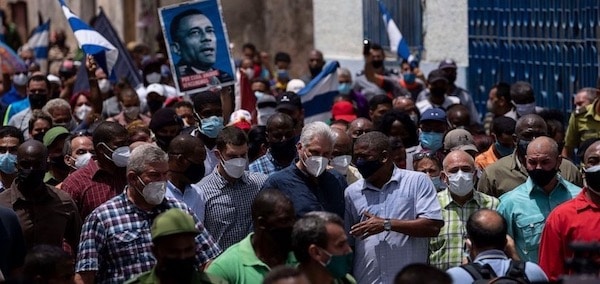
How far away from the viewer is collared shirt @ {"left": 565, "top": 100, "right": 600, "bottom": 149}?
46.6 ft

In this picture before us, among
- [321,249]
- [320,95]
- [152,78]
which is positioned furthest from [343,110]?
[321,249]

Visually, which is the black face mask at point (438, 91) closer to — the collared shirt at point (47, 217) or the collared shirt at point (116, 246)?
the collared shirt at point (47, 217)

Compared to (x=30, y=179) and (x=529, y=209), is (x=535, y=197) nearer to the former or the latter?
(x=529, y=209)

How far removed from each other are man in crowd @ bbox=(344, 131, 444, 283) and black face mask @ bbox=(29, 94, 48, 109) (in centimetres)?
659

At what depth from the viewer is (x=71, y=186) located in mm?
10602

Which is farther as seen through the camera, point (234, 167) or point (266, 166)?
point (266, 166)

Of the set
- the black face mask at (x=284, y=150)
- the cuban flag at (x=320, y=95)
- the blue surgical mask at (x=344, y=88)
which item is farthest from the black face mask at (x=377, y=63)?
the black face mask at (x=284, y=150)

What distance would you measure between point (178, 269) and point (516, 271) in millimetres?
1619

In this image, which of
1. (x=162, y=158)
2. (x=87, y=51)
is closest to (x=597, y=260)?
(x=162, y=158)

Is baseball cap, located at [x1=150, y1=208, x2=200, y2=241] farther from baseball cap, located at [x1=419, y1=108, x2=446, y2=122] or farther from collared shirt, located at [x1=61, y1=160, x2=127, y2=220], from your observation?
baseball cap, located at [x1=419, y1=108, x2=446, y2=122]

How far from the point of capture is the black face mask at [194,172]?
34.8 feet

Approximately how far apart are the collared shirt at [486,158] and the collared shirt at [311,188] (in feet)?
7.87

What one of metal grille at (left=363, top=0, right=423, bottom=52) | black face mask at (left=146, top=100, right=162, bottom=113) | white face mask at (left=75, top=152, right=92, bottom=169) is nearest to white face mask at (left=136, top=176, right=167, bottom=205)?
white face mask at (left=75, top=152, right=92, bottom=169)

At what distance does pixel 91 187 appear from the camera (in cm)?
1056
